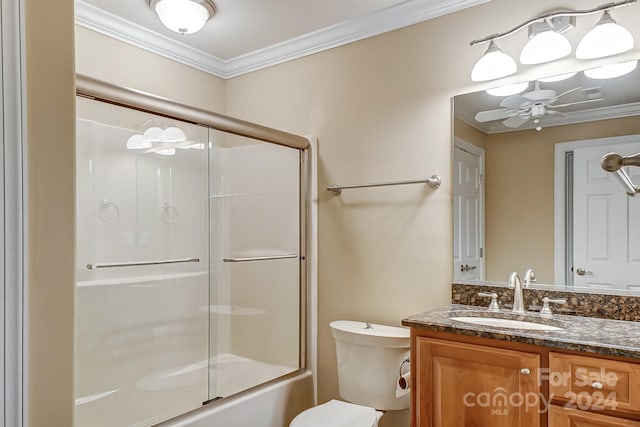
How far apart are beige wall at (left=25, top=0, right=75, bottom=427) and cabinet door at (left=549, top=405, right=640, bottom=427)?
1.44 meters

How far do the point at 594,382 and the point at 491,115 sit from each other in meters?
1.24

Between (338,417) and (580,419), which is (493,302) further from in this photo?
(338,417)

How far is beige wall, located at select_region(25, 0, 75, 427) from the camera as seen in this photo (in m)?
1.05

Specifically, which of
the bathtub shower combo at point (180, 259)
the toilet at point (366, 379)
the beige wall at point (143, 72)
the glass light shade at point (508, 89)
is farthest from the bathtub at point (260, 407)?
the glass light shade at point (508, 89)

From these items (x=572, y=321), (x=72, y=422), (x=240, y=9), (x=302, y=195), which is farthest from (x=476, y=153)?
(x=72, y=422)

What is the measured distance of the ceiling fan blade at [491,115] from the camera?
209cm

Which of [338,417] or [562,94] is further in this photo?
[338,417]

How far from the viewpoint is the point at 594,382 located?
138 centimetres

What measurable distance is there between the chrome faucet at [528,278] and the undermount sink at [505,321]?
0.16 meters

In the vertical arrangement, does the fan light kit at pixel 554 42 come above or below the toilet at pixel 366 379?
above

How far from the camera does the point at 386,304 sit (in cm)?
239

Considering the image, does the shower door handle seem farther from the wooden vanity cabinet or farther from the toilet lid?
the wooden vanity cabinet

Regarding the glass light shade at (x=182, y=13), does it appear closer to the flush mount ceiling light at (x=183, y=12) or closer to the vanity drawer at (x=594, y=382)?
the flush mount ceiling light at (x=183, y=12)

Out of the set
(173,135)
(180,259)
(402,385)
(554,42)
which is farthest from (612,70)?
(180,259)
